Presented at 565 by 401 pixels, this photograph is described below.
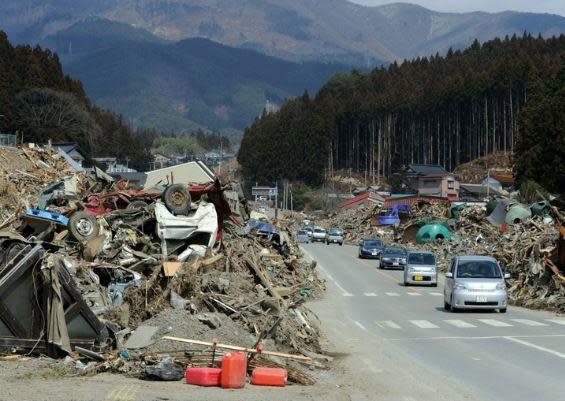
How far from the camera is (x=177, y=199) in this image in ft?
94.9

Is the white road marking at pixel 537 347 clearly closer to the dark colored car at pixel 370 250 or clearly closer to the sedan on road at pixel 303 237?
the dark colored car at pixel 370 250

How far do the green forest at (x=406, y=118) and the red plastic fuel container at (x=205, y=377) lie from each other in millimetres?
105128

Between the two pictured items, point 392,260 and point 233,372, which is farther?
point 392,260

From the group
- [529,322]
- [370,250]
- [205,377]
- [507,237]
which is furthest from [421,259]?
[205,377]

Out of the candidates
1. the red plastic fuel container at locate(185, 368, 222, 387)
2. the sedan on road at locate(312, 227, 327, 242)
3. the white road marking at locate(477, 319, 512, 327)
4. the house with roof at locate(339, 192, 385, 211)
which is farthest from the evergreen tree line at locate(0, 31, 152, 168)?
the red plastic fuel container at locate(185, 368, 222, 387)

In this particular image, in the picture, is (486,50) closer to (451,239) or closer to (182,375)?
(451,239)

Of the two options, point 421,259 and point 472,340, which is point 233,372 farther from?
point 421,259

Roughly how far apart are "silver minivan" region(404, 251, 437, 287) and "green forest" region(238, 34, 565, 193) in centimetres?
7510

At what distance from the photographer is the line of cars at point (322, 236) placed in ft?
281

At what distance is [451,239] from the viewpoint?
65938 mm

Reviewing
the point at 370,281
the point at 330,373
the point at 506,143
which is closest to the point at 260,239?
the point at 370,281

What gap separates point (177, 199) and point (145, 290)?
34.8 feet

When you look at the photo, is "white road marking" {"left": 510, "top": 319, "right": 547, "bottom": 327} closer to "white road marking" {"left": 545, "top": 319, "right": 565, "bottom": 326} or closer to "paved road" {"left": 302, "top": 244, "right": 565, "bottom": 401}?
"paved road" {"left": 302, "top": 244, "right": 565, "bottom": 401}

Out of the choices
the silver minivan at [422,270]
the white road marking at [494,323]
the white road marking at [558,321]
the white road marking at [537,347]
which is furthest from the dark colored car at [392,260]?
the white road marking at [537,347]
